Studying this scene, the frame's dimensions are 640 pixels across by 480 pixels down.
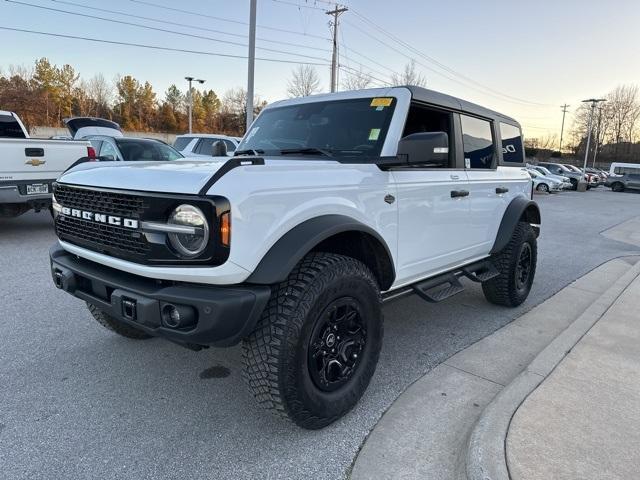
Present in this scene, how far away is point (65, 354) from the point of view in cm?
348

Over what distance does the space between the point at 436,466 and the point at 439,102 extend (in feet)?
8.59

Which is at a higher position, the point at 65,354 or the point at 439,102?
the point at 439,102

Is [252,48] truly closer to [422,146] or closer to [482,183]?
[482,183]

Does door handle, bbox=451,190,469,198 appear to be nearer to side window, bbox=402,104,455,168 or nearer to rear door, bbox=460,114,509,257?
rear door, bbox=460,114,509,257

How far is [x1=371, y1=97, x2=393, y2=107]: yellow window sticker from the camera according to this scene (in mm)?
3320

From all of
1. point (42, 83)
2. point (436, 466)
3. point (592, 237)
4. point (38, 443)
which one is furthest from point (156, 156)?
point (42, 83)

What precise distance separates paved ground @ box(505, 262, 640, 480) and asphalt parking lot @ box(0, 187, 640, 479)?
814mm

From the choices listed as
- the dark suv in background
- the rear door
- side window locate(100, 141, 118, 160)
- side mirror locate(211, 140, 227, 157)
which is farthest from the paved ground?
the dark suv in background

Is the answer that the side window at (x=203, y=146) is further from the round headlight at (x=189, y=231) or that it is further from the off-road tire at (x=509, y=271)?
the round headlight at (x=189, y=231)

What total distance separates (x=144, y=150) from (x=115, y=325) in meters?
7.19

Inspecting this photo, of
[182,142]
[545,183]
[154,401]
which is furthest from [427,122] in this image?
[545,183]

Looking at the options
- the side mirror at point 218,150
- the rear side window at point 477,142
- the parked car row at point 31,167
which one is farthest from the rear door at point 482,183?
the parked car row at point 31,167

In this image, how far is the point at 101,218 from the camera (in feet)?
8.25

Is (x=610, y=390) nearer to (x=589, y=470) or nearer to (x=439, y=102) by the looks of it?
(x=589, y=470)
